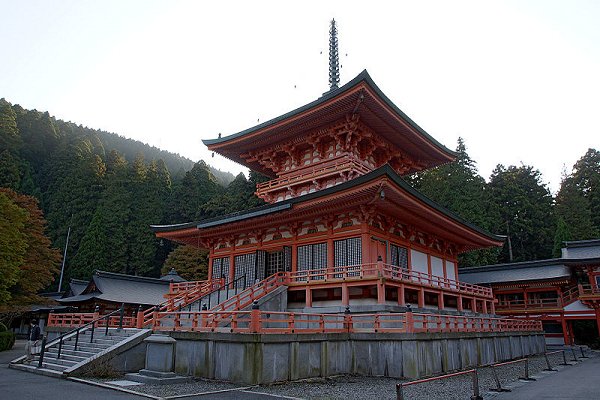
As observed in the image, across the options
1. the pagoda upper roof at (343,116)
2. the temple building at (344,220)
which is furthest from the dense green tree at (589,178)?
the pagoda upper roof at (343,116)

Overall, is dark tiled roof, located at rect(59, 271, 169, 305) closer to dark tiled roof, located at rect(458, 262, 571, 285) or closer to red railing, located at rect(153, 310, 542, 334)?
red railing, located at rect(153, 310, 542, 334)

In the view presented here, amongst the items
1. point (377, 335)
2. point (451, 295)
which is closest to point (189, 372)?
point (377, 335)

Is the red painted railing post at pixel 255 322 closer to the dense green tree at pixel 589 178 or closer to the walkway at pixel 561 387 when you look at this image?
the walkway at pixel 561 387

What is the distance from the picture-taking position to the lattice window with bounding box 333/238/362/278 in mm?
19250

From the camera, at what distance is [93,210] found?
6581 centimetres

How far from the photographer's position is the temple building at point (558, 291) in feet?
114

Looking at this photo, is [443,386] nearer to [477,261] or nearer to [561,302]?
[561,302]

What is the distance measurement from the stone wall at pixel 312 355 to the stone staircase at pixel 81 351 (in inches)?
78.9

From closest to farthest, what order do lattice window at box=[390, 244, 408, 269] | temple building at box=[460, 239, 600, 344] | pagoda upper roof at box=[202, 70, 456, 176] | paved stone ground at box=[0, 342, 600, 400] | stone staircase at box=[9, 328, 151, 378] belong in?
1. paved stone ground at box=[0, 342, 600, 400]
2. stone staircase at box=[9, 328, 151, 378]
3. pagoda upper roof at box=[202, 70, 456, 176]
4. lattice window at box=[390, 244, 408, 269]
5. temple building at box=[460, 239, 600, 344]

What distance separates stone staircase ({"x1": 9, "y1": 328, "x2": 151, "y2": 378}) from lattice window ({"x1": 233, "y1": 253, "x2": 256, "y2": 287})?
6866 millimetres

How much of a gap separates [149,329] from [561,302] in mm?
33934

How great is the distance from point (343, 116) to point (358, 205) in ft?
19.8

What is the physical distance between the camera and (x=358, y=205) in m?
18.9

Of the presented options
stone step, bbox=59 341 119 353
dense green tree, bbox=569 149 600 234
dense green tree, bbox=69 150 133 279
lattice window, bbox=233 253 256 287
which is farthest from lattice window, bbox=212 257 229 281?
dense green tree, bbox=569 149 600 234
